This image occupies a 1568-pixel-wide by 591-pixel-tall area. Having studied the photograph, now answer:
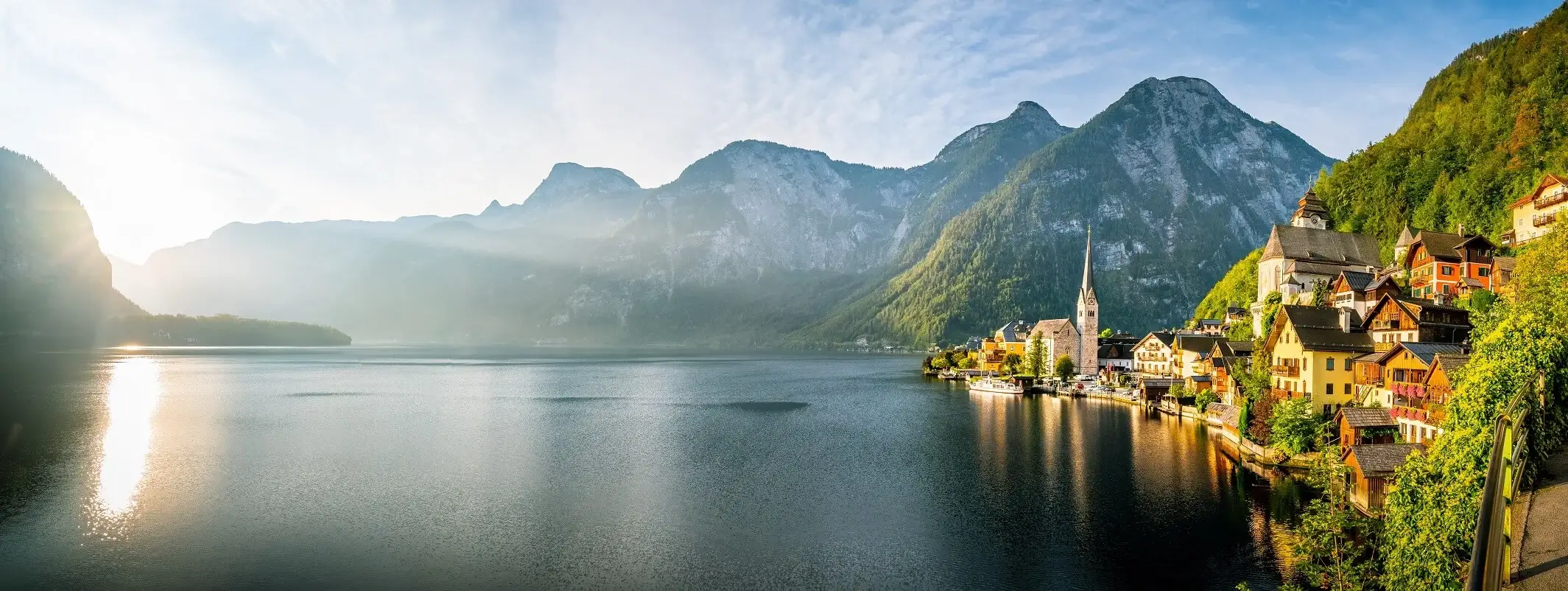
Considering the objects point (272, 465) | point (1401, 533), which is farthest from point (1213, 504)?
point (272, 465)

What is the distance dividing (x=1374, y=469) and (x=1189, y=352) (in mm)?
60913

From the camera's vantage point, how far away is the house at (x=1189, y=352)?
88062 mm

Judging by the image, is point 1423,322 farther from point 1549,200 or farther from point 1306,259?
point 1306,259

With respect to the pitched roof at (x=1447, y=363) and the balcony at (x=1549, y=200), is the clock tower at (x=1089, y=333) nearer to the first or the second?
the balcony at (x=1549, y=200)

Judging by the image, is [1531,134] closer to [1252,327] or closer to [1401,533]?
[1252,327]

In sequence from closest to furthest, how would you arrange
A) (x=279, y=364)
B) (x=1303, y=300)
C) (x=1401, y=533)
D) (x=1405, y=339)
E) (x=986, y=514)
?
(x=1401, y=533) → (x=986, y=514) → (x=1405, y=339) → (x=1303, y=300) → (x=279, y=364)

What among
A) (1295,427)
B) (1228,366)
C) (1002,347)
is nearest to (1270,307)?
(1228,366)

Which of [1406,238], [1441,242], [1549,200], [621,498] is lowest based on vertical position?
[621,498]

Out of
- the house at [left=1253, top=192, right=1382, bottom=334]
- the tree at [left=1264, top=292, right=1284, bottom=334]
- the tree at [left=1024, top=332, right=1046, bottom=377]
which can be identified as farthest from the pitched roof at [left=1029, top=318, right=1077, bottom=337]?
the tree at [left=1264, top=292, right=1284, bottom=334]

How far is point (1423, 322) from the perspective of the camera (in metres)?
47.8

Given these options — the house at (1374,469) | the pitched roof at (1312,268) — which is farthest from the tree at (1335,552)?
the pitched roof at (1312,268)

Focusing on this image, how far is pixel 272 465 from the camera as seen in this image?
5103 centimetres

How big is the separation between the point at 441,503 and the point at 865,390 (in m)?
77.2

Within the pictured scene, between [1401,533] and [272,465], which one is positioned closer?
[1401,533]
